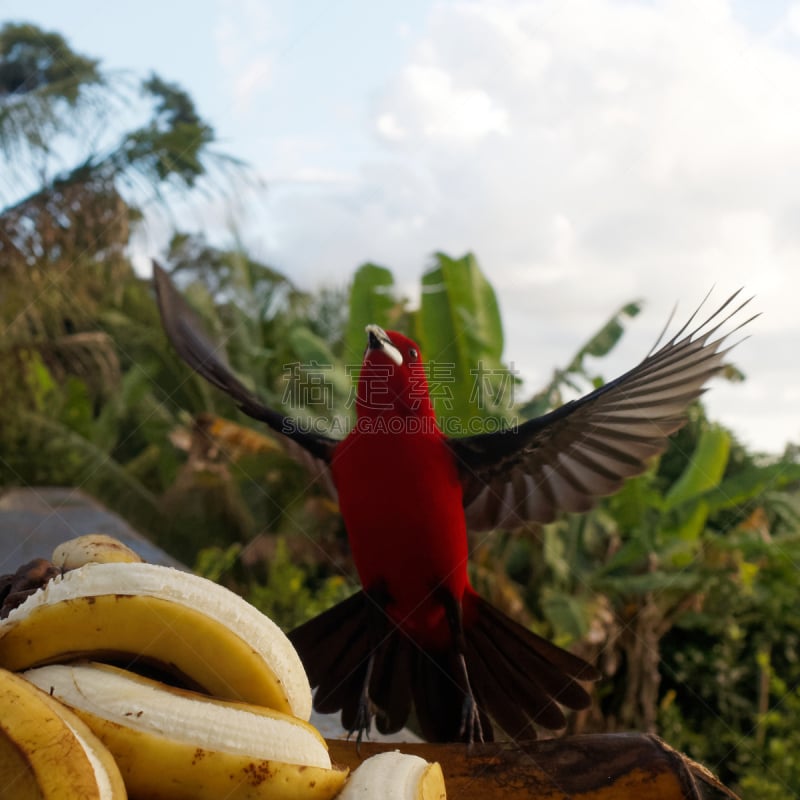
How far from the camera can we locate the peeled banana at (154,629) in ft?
2.67

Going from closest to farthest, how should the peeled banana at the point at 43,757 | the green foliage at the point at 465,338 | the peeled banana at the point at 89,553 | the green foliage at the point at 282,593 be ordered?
the peeled banana at the point at 43,757, the peeled banana at the point at 89,553, the green foliage at the point at 465,338, the green foliage at the point at 282,593

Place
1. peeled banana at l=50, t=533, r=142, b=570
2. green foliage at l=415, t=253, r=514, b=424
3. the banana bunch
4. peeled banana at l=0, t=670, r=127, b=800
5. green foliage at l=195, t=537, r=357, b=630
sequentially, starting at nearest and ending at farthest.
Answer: peeled banana at l=0, t=670, r=127, b=800 < the banana bunch < peeled banana at l=50, t=533, r=142, b=570 < green foliage at l=415, t=253, r=514, b=424 < green foliage at l=195, t=537, r=357, b=630

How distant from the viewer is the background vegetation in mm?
4816

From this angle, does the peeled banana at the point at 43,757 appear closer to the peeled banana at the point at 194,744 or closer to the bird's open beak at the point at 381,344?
the peeled banana at the point at 194,744

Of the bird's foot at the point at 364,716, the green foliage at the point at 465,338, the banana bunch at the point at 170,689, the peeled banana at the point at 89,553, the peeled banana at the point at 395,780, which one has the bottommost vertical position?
the bird's foot at the point at 364,716

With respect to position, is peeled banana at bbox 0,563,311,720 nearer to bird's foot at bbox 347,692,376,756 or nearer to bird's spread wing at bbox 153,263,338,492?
bird's foot at bbox 347,692,376,756

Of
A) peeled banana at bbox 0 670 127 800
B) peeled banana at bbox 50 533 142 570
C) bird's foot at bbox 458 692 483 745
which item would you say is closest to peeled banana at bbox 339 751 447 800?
peeled banana at bbox 0 670 127 800

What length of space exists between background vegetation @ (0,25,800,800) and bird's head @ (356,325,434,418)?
73.7 inches

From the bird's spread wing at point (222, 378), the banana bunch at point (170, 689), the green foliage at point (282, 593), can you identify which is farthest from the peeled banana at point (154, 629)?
the green foliage at point (282, 593)

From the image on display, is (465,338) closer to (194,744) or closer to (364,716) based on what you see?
(364,716)

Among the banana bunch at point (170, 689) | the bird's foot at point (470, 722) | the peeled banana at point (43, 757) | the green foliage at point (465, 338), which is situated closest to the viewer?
→ the peeled banana at point (43, 757)

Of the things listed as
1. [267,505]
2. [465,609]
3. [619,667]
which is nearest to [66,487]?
[267,505]

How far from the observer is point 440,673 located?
1736 millimetres

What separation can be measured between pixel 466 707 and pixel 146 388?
669 cm
